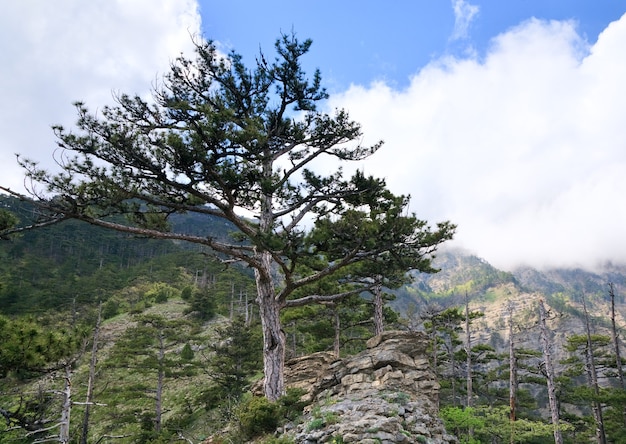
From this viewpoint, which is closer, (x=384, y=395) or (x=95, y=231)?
(x=384, y=395)

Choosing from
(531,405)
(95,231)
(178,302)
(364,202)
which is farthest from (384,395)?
(95,231)

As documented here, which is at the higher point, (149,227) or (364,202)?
(364,202)

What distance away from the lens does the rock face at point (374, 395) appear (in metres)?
6.16

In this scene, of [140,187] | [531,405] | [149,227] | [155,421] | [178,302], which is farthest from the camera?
[178,302]

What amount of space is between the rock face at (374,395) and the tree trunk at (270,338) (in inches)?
48.4

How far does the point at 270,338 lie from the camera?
34.2 feet

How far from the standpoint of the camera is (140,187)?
8773 mm

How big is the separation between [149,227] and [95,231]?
8142 cm

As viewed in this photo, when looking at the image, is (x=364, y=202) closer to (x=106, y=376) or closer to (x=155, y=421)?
(x=155, y=421)

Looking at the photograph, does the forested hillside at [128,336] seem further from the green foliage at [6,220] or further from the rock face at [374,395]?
the rock face at [374,395]

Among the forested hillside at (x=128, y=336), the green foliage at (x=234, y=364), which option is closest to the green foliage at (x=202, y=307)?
the forested hillside at (x=128, y=336)

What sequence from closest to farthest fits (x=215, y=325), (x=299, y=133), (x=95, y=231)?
(x=299, y=133) < (x=215, y=325) < (x=95, y=231)

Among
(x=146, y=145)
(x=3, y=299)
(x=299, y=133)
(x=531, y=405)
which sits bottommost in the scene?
(x=531, y=405)

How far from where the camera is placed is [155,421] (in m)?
19.0
